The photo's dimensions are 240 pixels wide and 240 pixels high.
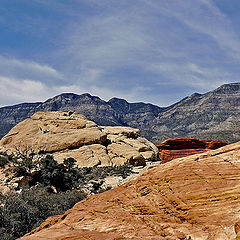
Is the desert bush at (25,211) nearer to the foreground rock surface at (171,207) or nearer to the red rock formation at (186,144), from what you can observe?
the foreground rock surface at (171,207)

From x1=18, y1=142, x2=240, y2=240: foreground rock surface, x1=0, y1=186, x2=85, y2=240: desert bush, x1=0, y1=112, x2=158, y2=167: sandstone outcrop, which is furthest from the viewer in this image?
x1=0, y1=112, x2=158, y2=167: sandstone outcrop

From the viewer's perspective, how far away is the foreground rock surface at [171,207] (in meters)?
7.16

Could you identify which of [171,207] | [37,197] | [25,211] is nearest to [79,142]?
[37,197]

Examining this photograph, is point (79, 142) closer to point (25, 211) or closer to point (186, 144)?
point (186, 144)

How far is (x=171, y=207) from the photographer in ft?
27.2

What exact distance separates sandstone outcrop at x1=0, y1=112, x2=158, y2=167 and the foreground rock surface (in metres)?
33.1

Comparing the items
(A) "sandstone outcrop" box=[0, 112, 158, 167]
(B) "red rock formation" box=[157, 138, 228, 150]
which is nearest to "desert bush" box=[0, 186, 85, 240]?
(B) "red rock formation" box=[157, 138, 228, 150]

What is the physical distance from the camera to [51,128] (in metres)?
53.5

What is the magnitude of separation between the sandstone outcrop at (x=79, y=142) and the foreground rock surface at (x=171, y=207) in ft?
109

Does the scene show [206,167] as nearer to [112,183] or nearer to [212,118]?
[112,183]

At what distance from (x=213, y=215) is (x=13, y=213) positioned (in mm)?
12706

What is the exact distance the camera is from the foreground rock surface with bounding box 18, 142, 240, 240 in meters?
7.16

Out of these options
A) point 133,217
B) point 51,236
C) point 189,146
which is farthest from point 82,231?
point 189,146

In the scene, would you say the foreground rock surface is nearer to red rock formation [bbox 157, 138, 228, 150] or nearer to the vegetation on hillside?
the vegetation on hillside
